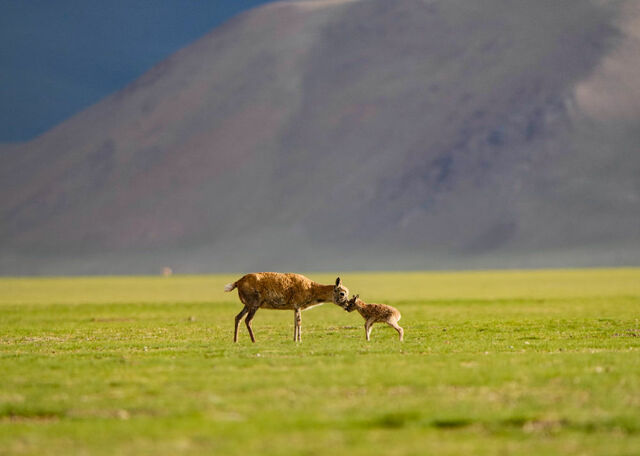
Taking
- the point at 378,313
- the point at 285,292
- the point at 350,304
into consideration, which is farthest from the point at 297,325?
the point at 378,313

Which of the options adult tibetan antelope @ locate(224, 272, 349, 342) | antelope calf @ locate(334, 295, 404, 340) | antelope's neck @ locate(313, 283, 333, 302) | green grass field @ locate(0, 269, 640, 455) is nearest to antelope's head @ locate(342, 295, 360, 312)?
antelope calf @ locate(334, 295, 404, 340)

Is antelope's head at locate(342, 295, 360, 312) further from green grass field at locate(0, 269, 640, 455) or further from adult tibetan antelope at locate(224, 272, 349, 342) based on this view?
green grass field at locate(0, 269, 640, 455)

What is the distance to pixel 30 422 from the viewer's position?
15.2 metres

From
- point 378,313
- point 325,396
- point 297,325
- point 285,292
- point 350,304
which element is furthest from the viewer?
point 378,313

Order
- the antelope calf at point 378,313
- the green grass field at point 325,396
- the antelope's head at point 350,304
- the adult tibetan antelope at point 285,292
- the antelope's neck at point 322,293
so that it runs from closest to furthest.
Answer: the green grass field at point 325,396 → the adult tibetan antelope at point 285,292 → the antelope's neck at point 322,293 → the antelope's head at point 350,304 → the antelope calf at point 378,313

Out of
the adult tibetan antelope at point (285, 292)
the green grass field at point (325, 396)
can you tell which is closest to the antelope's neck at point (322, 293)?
the adult tibetan antelope at point (285, 292)

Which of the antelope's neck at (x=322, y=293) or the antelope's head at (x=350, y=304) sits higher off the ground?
the antelope's neck at (x=322, y=293)

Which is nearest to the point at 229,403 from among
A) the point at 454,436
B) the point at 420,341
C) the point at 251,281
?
the point at 454,436

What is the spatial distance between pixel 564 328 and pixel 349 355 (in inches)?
549

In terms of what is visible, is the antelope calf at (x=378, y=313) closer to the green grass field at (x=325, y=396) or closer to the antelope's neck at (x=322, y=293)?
the green grass field at (x=325, y=396)

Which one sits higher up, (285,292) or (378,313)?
(285,292)

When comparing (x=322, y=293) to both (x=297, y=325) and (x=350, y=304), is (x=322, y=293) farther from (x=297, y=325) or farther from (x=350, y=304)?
(x=297, y=325)

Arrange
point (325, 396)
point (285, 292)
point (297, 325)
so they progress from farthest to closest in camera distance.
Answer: point (297, 325) < point (285, 292) < point (325, 396)

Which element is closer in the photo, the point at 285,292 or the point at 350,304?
the point at 285,292
